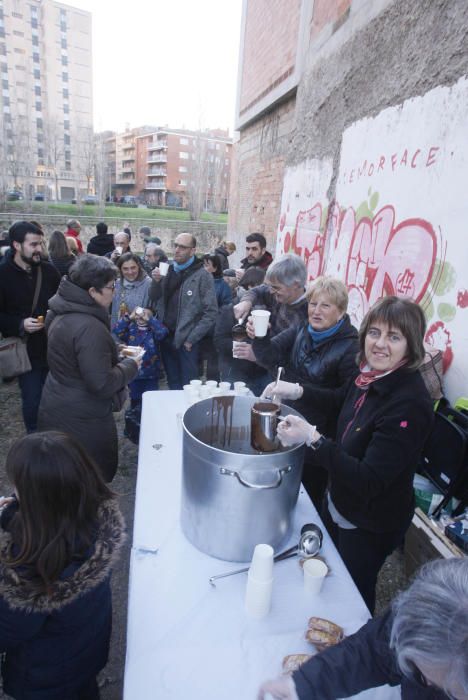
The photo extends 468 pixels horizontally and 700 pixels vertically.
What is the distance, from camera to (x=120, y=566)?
2.58 metres

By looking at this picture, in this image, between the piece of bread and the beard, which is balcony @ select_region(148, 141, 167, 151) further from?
the piece of bread

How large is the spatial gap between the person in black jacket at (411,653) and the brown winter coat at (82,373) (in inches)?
66.3

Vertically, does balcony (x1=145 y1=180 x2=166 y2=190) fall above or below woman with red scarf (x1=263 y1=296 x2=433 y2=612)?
above

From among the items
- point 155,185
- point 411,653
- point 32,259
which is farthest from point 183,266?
point 155,185

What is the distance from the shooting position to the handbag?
3209 mm

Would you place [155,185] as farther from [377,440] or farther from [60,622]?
[60,622]

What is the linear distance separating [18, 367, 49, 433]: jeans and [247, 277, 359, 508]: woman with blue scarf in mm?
2299

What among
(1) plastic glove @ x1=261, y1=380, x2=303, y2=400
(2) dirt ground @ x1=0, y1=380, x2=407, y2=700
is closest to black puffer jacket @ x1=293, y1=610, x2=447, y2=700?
(2) dirt ground @ x1=0, y1=380, x2=407, y2=700

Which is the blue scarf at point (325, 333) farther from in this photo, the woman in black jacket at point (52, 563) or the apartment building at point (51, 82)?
the apartment building at point (51, 82)

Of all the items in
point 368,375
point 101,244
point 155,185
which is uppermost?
point 155,185

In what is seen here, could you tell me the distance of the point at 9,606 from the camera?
113cm

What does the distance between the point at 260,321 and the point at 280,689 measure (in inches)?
70.2

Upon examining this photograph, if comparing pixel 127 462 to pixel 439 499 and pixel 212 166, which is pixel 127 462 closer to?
pixel 439 499

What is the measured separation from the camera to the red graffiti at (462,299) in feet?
8.50
